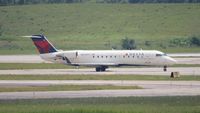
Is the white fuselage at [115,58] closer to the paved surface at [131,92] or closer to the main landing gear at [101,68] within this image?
the main landing gear at [101,68]

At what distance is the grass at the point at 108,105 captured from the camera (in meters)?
40.6

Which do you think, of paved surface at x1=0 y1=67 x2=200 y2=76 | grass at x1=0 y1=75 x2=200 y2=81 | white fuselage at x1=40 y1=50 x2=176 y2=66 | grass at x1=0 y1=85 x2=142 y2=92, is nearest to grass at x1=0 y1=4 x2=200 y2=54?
paved surface at x1=0 y1=67 x2=200 y2=76

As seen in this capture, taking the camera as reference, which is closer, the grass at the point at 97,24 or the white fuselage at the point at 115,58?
the white fuselage at the point at 115,58

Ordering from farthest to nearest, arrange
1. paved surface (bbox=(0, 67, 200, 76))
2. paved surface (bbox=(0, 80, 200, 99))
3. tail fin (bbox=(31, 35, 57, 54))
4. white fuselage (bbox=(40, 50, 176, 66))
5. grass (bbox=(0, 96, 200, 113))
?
tail fin (bbox=(31, 35, 57, 54)), white fuselage (bbox=(40, 50, 176, 66)), paved surface (bbox=(0, 67, 200, 76)), paved surface (bbox=(0, 80, 200, 99)), grass (bbox=(0, 96, 200, 113))

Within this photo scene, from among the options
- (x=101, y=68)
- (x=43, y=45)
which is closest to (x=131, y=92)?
(x=101, y=68)

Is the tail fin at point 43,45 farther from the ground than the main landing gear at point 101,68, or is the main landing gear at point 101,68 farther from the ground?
the tail fin at point 43,45

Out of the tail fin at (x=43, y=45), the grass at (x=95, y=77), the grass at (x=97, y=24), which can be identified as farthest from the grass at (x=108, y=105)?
the grass at (x=97, y=24)

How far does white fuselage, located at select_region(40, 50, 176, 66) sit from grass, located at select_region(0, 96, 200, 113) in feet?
98.0

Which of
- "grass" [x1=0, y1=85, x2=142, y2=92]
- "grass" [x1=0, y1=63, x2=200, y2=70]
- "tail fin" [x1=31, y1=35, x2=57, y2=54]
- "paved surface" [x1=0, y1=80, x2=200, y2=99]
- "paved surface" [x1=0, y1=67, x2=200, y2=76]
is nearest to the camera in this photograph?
"paved surface" [x1=0, y1=80, x2=200, y2=99]

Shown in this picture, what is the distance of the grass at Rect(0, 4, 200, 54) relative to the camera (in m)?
128

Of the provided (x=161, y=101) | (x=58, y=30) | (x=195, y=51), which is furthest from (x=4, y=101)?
(x=58, y=30)

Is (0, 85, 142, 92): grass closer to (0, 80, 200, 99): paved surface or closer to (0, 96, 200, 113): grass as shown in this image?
(0, 80, 200, 99): paved surface

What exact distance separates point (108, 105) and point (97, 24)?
101110 millimetres

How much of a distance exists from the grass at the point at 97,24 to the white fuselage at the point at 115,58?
4077cm
